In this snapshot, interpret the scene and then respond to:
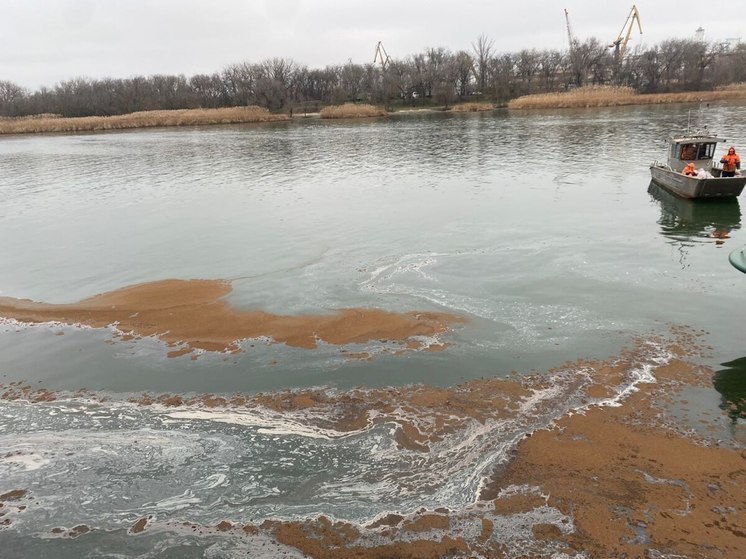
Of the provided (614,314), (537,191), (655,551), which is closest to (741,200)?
(537,191)

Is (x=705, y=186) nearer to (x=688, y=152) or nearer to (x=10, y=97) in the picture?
(x=688, y=152)

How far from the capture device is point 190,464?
26.9 feet

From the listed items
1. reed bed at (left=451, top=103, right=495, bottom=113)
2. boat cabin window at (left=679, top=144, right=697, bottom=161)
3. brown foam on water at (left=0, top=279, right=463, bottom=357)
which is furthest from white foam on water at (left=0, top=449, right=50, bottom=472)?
reed bed at (left=451, top=103, right=495, bottom=113)

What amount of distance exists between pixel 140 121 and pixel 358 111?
130 feet

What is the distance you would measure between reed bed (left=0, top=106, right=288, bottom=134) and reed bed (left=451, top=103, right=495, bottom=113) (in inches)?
1309

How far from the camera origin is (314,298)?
1446cm

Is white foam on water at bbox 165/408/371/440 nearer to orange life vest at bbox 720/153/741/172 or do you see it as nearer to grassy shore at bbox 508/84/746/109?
orange life vest at bbox 720/153/741/172

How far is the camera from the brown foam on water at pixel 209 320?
12.2 meters

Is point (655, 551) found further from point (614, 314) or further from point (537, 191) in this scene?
point (537, 191)

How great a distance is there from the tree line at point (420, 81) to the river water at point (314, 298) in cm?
8093

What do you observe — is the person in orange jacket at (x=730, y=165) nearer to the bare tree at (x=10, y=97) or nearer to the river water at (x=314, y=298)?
the river water at (x=314, y=298)

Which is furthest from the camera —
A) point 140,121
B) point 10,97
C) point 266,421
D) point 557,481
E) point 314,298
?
point 10,97

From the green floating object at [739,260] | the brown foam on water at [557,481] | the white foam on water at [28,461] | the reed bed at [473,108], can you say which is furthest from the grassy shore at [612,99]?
the white foam on water at [28,461]

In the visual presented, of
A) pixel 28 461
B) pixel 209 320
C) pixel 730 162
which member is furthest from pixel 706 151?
pixel 28 461
